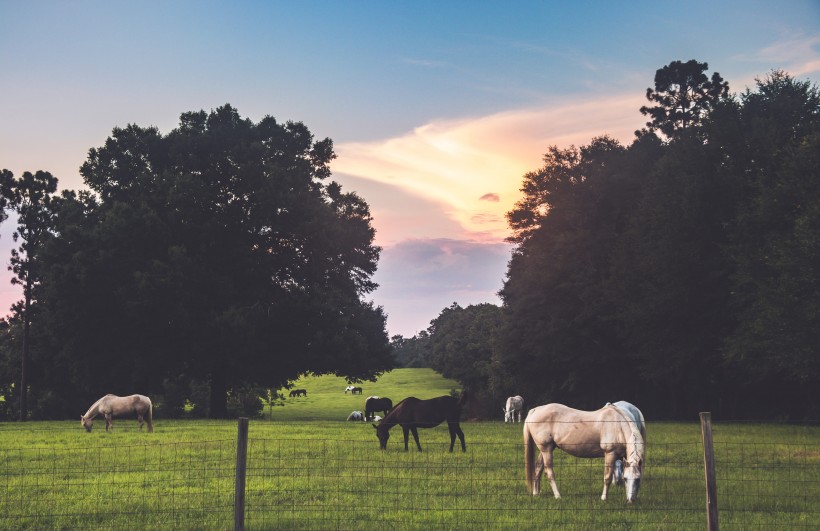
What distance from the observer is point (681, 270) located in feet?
142

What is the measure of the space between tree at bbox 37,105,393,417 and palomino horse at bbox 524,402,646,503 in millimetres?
29618

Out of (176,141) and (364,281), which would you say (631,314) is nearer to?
(364,281)

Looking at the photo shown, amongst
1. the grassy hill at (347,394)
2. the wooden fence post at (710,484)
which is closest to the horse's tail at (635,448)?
the wooden fence post at (710,484)

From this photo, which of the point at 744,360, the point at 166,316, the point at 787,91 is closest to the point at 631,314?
the point at 744,360

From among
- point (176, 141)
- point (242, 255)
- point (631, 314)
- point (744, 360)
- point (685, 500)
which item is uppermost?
point (176, 141)

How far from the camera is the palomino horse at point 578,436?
1486 cm

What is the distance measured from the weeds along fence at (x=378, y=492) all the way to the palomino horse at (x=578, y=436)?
1.76 ft

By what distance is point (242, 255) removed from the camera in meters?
47.6

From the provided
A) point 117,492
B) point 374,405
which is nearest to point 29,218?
point 374,405

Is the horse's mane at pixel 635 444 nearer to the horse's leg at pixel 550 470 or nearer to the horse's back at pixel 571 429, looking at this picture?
the horse's back at pixel 571 429

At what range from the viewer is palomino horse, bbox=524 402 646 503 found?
14859 mm

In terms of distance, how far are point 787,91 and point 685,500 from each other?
1405 inches

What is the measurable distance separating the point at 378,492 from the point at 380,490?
2.27 ft

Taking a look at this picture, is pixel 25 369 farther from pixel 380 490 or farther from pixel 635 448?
pixel 635 448
